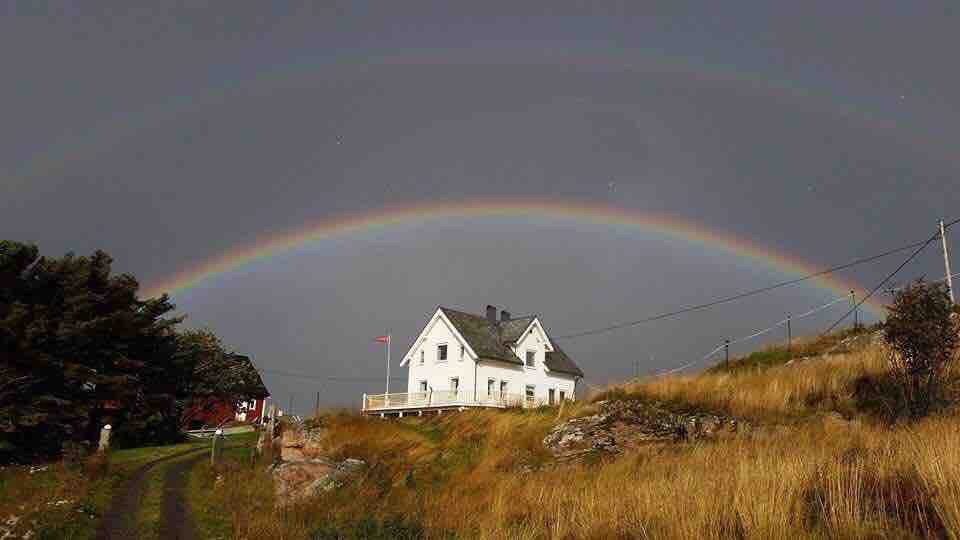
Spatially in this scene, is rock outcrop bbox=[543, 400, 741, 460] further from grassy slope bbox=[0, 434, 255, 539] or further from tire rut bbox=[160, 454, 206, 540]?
grassy slope bbox=[0, 434, 255, 539]

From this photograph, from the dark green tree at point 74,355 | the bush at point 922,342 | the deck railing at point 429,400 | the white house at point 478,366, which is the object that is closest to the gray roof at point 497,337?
the white house at point 478,366

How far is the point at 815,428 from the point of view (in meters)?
15.5

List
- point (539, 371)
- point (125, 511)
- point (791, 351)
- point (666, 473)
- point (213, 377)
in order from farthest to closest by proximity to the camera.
Answer: point (213, 377), point (539, 371), point (791, 351), point (125, 511), point (666, 473)

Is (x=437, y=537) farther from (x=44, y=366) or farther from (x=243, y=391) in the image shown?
(x=243, y=391)

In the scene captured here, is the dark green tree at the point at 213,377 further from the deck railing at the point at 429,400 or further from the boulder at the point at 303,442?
the boulder at the point at 303,442

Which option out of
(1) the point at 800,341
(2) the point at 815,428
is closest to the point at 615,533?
(2) the point at 815,428

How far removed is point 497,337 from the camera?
201 feet

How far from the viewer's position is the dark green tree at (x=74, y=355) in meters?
40.0

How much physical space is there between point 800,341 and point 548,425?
21.8 m

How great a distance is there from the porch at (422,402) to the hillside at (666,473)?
747 inches

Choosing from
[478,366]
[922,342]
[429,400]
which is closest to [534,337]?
[478,366]

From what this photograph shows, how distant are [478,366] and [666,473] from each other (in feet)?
147

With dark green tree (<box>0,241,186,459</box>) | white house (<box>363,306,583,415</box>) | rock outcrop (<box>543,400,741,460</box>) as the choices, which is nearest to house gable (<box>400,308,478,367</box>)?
white house (<box>363,306,583,415</box>)

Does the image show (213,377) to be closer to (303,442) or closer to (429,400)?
(429,400)
